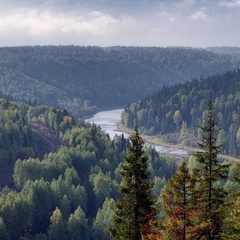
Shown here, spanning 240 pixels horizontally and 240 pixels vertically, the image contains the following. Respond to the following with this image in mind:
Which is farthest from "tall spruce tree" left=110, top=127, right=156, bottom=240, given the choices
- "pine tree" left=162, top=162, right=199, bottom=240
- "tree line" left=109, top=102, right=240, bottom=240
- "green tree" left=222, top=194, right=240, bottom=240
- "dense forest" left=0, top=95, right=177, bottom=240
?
"dense forest" left=0, top=95, right=177, bottom=240

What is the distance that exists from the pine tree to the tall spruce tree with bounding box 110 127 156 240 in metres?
4.70

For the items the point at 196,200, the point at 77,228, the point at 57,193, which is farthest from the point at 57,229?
the point at 196,200

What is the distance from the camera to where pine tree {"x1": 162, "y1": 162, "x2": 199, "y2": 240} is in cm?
3519

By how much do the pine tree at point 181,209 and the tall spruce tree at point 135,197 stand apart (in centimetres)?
470

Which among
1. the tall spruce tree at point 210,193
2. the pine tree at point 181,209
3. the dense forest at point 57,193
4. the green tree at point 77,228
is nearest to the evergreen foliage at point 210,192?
the tall spruce tree at point 210,193

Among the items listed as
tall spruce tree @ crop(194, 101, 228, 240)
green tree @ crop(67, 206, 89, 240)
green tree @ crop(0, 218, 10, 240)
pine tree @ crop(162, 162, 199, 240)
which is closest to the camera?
pine tree @ crop(162, 162, 199, 240)

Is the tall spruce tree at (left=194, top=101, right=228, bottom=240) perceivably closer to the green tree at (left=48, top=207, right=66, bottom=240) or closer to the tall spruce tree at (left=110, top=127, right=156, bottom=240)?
the tall spruce tree at (left=110, top=127, right=156, bottom=240)

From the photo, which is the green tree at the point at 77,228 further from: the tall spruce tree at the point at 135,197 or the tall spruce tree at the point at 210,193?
the tall spruce tree at the point at 210,193

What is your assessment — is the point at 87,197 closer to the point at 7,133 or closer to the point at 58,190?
the point at 58,190

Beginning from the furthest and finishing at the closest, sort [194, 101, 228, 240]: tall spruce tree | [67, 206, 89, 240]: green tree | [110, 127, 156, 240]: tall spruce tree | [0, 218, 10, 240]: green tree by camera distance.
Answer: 1. [67, 206, 89, 240]: green tree
2. [0, 218, 10, 240]: green tree
3. [110, 127, 156, 240]: tall spruce tree
4. [194, 101, 228, 240]: tall spruce tree

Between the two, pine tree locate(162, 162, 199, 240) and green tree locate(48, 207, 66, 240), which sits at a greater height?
pine tree locate(162, 162, 199, 240)

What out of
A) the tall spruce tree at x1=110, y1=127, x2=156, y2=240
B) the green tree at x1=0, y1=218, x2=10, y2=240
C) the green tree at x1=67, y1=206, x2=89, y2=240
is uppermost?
the tall spruce tree at x1=110, y1=127, x2=156, y2=240

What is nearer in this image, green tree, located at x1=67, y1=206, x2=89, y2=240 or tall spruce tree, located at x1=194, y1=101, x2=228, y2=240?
tall spruce tree, located at x1=194, y1=101, x2=228, y2=240

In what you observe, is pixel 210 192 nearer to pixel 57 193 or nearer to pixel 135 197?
pixel 135 197
